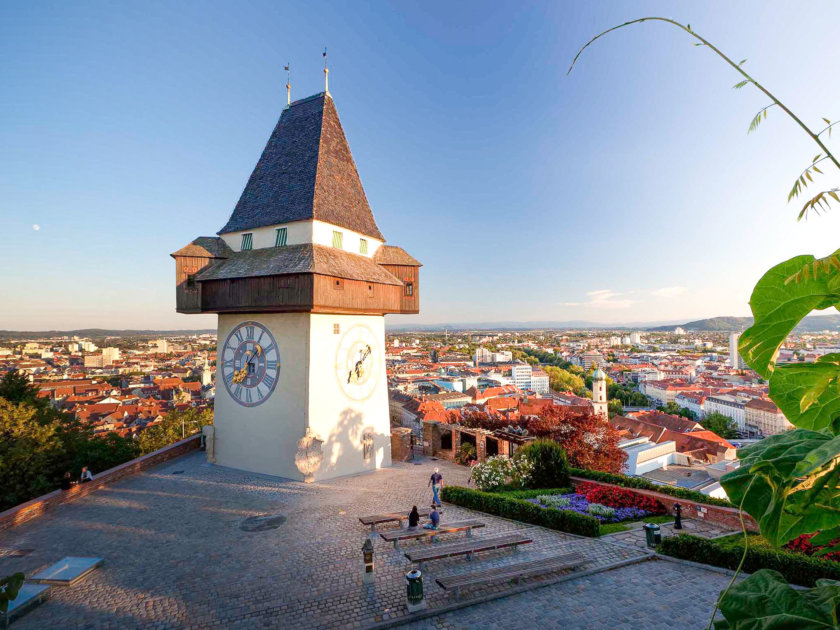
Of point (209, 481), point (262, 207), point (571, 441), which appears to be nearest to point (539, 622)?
point (571, 441)

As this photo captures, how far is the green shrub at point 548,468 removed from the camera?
52.1 feet

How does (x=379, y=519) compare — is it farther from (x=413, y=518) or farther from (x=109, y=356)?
(x=109, y=356)

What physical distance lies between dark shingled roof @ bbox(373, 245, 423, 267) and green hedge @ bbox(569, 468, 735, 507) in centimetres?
1066

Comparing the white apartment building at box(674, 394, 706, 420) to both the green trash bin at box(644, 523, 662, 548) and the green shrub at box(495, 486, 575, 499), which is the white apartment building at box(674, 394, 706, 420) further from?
the green trash bin at box(644, 523, 662, 548)

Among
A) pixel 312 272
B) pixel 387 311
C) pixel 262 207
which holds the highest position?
pixel 262 207

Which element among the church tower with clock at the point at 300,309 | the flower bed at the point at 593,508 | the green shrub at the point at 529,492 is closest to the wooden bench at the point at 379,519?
the green shrub at the point at 529,492

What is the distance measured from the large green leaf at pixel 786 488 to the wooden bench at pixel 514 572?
839 centimetres

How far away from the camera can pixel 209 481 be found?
1582cm

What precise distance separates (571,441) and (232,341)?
13787 millimetres

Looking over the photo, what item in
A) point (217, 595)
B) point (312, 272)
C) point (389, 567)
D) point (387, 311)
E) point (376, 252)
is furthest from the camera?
point (376, 252)

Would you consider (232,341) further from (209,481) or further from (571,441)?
(571,441)

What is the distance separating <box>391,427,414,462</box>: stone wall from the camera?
19906 mm

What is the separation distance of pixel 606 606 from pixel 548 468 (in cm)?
791

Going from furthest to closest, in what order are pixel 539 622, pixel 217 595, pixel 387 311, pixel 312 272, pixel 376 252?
pixel 376 252, pixel 387 311, pixel 312 272, pixel 217 595, pixel 539 622
